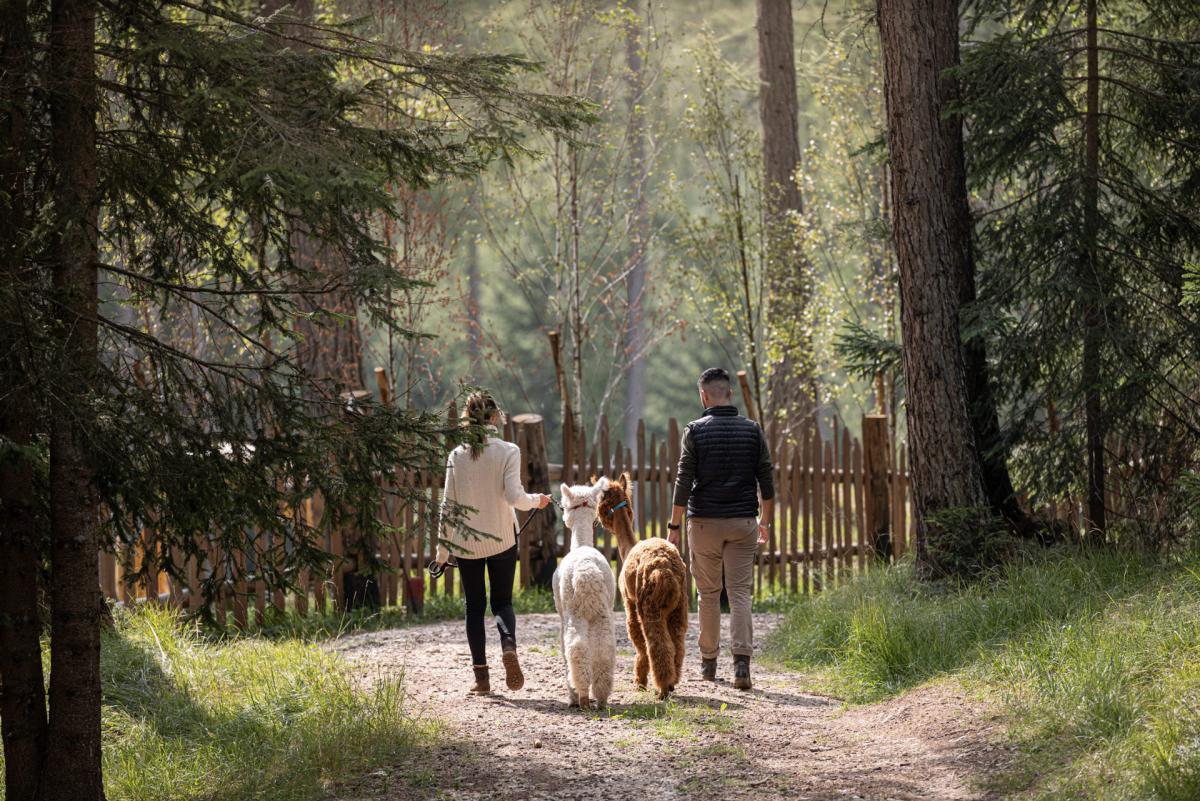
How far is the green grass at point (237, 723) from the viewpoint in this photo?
5.84 metres

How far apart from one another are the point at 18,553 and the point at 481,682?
326cm

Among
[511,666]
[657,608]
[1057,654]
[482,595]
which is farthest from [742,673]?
[1057,654]

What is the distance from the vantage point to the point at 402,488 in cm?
556

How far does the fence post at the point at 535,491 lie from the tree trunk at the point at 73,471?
Result: 647 centimetres

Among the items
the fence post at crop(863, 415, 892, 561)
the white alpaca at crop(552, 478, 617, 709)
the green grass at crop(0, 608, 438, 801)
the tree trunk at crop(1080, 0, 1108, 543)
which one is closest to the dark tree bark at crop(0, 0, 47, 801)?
the green grass at crop(0, 608, 438, 801)

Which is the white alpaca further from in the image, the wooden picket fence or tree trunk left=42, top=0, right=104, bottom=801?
the wooden picket fence

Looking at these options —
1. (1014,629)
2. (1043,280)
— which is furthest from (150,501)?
(1043,280)

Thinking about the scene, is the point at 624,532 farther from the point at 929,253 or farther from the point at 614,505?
the point at 929,253

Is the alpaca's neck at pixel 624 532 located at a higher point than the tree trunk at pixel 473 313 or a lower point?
lower

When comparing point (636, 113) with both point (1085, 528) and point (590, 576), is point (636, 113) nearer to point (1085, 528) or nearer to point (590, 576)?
point (1085, 528)

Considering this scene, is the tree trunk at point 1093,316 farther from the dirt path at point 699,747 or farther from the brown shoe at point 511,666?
the brown shoe at point 511,666

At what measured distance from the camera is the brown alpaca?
7.32m

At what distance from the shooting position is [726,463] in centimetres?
795

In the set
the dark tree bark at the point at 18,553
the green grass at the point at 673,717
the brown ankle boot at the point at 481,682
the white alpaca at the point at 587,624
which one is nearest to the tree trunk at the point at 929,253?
the green grass at the point at 673,717
